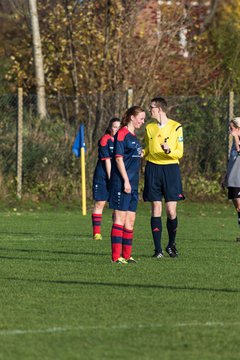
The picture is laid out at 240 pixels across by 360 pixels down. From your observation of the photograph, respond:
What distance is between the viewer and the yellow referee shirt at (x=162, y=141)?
15.0 m

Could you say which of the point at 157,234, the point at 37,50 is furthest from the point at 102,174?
the point at 37,50

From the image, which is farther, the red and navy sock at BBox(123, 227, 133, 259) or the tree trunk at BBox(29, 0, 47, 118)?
the tree trunk at BBox(29, 0, 47, 118)

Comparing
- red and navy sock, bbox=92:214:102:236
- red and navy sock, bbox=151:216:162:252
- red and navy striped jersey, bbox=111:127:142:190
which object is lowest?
red and navy sock, bbox=92:214:102:236

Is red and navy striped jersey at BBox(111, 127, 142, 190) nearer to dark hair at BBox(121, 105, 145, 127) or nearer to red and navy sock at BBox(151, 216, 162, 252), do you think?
dark hair at BBox(121, 105, 145, 127)

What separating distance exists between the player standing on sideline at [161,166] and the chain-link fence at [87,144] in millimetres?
12237

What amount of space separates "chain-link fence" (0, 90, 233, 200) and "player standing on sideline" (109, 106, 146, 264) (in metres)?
13.3

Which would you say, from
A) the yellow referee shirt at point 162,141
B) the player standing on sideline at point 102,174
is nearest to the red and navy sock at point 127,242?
the yellow referee shirt at point 162,141

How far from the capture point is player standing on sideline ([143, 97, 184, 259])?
15.0 m

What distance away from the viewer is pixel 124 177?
13828 mm

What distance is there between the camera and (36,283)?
1189 cm

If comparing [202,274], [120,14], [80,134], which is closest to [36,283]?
[202,274]

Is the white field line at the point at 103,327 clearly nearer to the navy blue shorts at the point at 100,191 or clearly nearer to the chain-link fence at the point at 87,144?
the navy blue shorts at the point at 100,191

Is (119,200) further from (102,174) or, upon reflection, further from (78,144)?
(78,144)

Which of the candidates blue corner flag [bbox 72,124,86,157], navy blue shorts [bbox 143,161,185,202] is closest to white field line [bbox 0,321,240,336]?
navy blue shorts [bbox 143,161,185,202]
